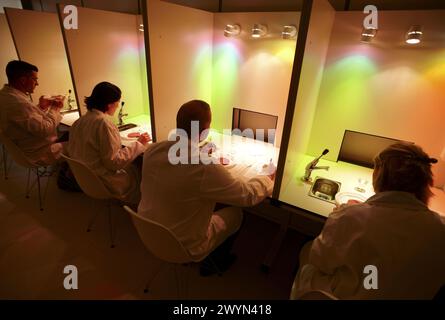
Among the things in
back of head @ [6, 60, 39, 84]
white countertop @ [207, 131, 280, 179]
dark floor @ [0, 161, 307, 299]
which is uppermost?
back of head @ [6, 60, 39, 84]

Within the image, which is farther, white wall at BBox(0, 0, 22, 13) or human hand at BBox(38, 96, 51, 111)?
white wall at BBox(0, 0, 22, 13)

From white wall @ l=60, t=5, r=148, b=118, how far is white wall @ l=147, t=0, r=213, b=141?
33.9 inches

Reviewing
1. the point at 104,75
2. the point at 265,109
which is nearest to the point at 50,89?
the point at 104,75

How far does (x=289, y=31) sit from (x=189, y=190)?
1313 mm

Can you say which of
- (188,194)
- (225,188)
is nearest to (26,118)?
(188,194)

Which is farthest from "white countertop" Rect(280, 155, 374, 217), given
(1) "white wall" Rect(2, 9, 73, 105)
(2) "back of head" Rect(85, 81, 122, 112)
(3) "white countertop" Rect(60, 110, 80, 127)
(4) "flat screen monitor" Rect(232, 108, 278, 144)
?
(1) "white wall" Rect(2, 9, 73, 105)

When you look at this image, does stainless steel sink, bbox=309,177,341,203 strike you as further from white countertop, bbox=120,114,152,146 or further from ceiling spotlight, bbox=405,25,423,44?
white countertop, bbox=120,114,152,146

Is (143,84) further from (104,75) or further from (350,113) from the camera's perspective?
(350,113)

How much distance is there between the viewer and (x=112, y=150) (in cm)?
168

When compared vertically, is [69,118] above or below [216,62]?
below

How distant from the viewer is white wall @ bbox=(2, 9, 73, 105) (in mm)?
2625

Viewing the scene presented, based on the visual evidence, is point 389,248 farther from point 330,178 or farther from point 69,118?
point 69,118

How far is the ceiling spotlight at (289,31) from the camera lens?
168 cm

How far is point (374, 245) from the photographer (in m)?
0.82
